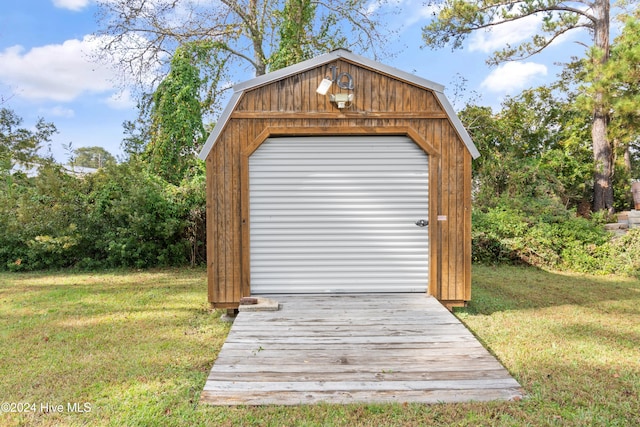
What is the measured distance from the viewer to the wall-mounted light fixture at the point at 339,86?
4.37 m

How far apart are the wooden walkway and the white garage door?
67 cm

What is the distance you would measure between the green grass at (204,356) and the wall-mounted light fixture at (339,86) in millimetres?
3048

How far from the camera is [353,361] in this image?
112 inches

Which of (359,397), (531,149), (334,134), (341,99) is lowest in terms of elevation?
(359,397)

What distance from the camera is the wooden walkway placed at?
245 cm

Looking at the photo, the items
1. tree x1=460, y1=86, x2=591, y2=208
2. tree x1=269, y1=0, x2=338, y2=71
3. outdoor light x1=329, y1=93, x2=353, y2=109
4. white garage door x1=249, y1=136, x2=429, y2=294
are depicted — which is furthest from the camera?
tree x1=269, y1=0, x2=338, y2=71

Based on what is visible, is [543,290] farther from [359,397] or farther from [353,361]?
[359,397]

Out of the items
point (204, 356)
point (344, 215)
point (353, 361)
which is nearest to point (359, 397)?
point (353, 361)

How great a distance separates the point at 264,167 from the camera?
15.0ft

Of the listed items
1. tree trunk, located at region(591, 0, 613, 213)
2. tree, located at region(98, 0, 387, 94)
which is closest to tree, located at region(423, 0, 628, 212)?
tree trunk, located at region(591, 0, 613, 213)

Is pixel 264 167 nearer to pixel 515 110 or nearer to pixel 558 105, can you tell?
pixel 515 110

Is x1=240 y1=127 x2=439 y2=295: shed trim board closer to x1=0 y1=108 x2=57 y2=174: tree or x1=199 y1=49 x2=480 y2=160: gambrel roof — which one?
x1=199 y1=49 x2=480 y2=160: gambrel roof

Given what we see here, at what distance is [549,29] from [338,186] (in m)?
10.2

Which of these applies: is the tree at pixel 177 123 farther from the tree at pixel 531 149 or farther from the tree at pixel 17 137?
the tree at pixel 531 149
